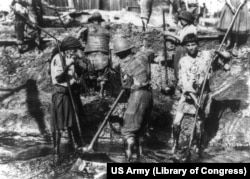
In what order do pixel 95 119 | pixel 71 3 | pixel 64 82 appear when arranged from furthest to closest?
pixel 71 3 → pixel 95 119 → pixel 64 82

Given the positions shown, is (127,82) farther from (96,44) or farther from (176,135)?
(96,44)

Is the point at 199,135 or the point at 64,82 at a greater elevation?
the point at 64,82

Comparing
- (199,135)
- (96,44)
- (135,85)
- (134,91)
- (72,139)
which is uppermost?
(96,44)

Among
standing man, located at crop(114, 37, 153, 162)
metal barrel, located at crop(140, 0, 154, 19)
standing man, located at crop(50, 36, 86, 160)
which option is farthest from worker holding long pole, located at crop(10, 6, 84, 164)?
metal barrel, located at crop(140, 0, 154, 19)

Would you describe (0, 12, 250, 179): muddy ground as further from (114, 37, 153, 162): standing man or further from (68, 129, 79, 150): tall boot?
(114, 37, 153, 162): standing man

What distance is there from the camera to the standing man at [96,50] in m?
8.55

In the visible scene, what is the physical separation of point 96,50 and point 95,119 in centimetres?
167

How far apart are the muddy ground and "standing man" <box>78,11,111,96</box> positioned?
63cm

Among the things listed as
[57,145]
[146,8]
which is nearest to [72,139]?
[57,145]

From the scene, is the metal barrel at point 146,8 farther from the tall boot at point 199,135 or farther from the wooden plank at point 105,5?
the tall boot at point 199,135

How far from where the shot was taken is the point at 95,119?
823 centimetres

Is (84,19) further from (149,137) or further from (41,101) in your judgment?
(149,137)

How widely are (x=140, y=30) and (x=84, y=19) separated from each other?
242cm

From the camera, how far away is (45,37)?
1064cm
